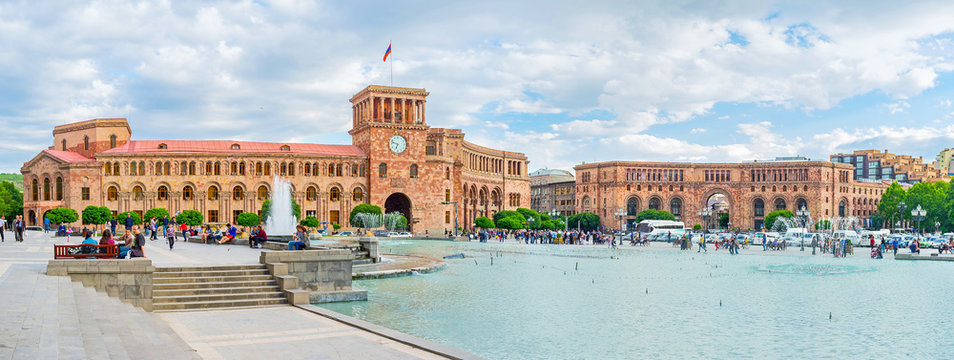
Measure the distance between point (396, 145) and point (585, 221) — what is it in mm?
41467

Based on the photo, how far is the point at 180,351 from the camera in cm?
813

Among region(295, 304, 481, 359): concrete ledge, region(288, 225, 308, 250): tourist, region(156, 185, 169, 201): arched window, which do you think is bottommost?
region(295, 304, 481, 359): concrete ledge

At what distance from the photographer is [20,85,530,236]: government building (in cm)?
6450

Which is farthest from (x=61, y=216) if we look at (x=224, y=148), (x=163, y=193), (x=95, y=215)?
(x=224, y=148)

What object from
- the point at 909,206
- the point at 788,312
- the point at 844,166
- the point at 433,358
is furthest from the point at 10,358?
the point at 844,166

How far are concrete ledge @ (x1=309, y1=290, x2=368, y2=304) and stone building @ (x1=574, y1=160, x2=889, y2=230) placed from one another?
92.0 meters

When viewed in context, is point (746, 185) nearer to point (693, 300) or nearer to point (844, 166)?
point (844, 166)

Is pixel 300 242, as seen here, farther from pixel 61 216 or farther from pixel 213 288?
pixel 61 216

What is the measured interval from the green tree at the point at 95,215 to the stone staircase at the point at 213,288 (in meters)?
50.4

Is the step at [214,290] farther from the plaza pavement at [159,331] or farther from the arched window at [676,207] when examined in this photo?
the arched window at [676,207]

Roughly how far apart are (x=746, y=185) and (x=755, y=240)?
54324mm

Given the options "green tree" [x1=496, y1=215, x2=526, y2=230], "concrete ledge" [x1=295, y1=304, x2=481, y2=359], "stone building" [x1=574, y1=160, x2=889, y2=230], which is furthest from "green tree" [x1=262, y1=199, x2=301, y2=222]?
"stone building" [x1=574, y1=160, x2=889, y2=230]

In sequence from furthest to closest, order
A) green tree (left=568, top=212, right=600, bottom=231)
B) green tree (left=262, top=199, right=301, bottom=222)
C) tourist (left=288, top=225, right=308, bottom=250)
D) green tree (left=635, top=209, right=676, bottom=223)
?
green tree (left=568, top=212, right=600, bottom=231)
green tree (left=635, top=209, right=676, bottom=223)
green tree (left=262, top=199, right=301, bottom=222)
tourist (left=288, top=225, right=308, bottom=250)

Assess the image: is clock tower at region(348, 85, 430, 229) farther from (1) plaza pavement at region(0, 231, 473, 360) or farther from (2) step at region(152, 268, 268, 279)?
(1) plaza pavement at region(0, 231, 473, 360)
